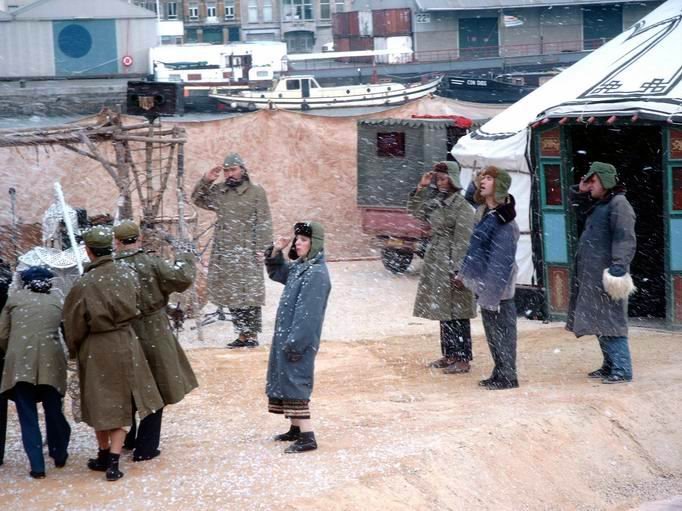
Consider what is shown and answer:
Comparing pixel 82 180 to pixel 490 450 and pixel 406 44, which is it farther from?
pixel 406 44

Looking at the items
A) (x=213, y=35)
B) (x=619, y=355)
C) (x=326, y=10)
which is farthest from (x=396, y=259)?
(x=213, y=35)

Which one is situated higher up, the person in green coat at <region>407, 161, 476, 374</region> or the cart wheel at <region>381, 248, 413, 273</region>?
the person in green coat at <region>407, 161, 476, 374</region>

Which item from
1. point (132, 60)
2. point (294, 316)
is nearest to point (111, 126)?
point (294, 316)

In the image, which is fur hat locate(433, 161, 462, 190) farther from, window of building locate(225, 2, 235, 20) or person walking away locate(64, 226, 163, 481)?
window of building locate(225, 2, 235, 20)

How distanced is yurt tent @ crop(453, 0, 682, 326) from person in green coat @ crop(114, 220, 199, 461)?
15.7ft

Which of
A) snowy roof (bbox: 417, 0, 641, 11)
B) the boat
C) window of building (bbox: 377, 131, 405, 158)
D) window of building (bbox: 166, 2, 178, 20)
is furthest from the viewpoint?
window of building (bbox: 166, 2, 178, 20)

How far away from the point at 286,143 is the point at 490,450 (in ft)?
28.0

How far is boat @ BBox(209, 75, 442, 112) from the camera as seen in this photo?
1253 inches

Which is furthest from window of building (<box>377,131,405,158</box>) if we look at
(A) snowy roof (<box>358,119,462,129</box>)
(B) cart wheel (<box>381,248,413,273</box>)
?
(B) cart wheel (<box>381,248,413,273</box>)

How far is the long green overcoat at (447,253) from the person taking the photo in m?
8.14

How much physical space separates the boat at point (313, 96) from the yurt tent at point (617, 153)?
67.7 ft

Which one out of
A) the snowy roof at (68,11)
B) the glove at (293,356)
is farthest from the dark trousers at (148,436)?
the snowy roof at (68,11)

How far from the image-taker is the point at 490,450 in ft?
21.3

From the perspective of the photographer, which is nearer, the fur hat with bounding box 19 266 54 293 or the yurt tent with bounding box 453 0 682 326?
the fur hat with bounding box 19 266 54 293
